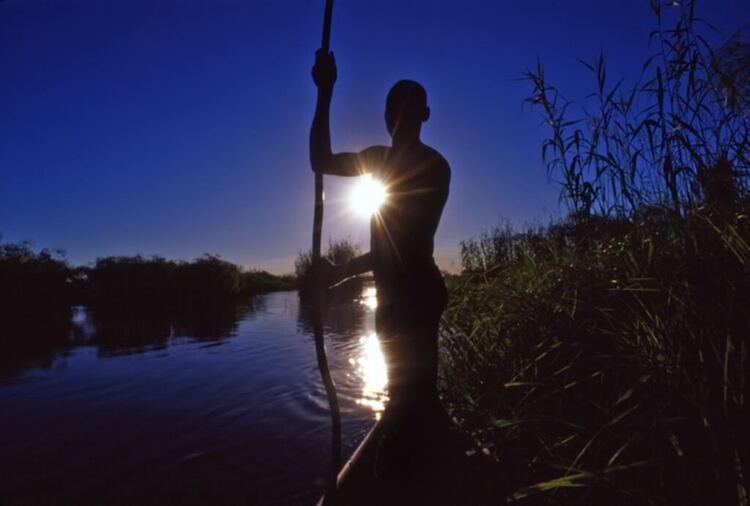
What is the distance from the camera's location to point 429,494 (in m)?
1.85

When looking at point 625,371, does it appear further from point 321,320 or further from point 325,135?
point 325,135

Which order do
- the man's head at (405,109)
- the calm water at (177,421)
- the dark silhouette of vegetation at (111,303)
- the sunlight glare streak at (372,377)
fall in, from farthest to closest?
the dark silhouette of vegetation at (111,303) < the sunlight glare streak at (372,377) < the calm water at (177,421) < the man's head at (405,109)

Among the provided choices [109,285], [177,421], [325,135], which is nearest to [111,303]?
[109,285]

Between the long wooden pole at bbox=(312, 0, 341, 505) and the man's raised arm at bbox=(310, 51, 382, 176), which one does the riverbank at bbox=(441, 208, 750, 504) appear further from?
the man's raised arm at bbox=(310, 51, 382, 176)

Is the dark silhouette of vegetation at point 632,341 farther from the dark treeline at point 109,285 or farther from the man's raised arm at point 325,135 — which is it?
the dark treeline at point 109,285

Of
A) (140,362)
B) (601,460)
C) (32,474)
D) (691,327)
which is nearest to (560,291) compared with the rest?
(691,327)

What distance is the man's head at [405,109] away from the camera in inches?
79.7

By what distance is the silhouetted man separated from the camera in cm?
191

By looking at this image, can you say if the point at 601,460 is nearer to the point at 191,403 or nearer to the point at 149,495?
the point at 149,495

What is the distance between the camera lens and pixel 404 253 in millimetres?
1945

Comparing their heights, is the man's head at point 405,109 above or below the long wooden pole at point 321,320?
above

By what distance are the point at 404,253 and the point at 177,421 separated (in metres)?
4.89

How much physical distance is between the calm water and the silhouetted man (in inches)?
82.6

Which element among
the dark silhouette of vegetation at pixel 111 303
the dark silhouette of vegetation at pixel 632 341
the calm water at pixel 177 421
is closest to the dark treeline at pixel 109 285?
the dark silhouette of vegetation at pixel 111 303
